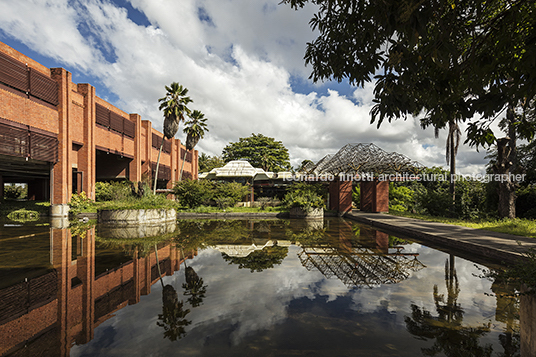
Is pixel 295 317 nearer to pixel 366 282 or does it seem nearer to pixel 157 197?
pixel 366 282

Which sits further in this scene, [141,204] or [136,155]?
[136,155]

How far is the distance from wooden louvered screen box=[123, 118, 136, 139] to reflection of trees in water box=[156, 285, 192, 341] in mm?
27267

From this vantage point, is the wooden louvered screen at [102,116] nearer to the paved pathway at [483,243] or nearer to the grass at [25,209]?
the grass at [25,209]

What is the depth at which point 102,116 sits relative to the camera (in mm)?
23641

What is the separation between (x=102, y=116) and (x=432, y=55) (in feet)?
89.0

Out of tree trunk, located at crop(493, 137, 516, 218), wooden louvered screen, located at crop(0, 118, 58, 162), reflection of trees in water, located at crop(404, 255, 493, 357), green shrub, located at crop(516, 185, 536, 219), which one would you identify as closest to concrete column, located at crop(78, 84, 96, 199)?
wooden louvered screen, located at crop(0, 118, 58, 162)

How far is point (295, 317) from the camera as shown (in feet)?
11.3

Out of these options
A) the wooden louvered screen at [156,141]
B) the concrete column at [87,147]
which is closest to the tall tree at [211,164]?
the wooden louvered screen at [156,141]

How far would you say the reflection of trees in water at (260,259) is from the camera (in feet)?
19.3

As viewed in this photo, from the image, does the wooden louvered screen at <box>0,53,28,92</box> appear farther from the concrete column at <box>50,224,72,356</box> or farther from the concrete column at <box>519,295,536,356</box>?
the concrete column at <box>519,295,536,356</box>

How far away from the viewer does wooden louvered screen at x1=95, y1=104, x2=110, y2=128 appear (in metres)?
23.0

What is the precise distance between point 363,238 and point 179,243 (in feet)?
21.2

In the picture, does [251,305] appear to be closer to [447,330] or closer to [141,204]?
[447,330]

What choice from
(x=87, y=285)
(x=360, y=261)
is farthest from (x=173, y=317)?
(x=360, y=261)
